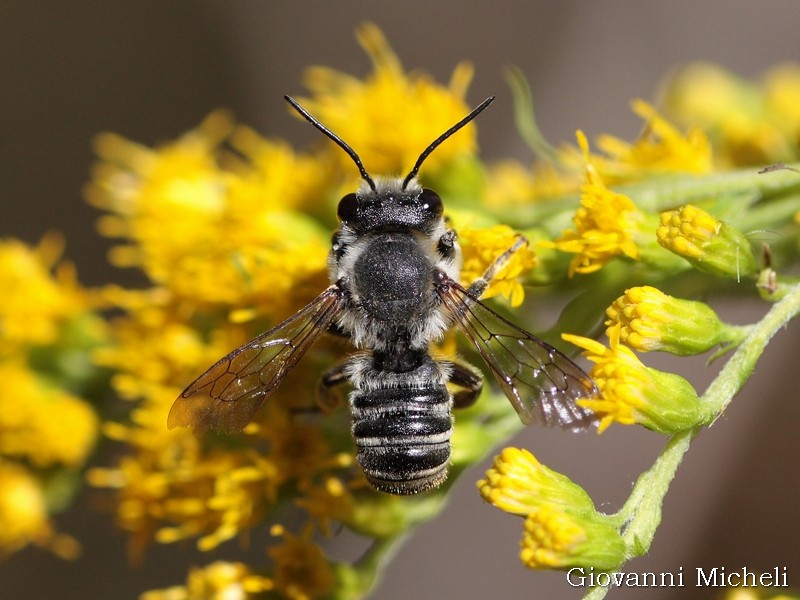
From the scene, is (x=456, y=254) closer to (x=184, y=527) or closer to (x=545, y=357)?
(x=545, y=357)

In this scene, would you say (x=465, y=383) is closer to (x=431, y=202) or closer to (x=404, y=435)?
(x=404, y=435)

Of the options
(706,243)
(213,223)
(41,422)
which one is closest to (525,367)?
(706,243)

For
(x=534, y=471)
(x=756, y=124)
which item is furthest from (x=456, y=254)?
(x=756, y=124)

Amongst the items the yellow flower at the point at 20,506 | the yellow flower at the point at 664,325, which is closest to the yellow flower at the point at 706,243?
the yellow flower at the point at 664,325

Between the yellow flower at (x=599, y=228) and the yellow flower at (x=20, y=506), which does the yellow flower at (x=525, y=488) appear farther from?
the yellow flower at (x=20, y=506)

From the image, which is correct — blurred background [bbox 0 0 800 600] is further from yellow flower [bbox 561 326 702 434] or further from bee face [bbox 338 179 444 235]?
yellow flower [bbox 561 326 702 434]

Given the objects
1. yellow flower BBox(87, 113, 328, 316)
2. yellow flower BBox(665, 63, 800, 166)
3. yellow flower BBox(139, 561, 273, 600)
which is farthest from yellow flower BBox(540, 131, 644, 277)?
yellow flower BBox(665, 63, 800, 166)

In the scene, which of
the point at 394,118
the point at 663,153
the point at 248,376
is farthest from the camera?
the point at 394,118

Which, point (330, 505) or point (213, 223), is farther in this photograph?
point (213, 223)
